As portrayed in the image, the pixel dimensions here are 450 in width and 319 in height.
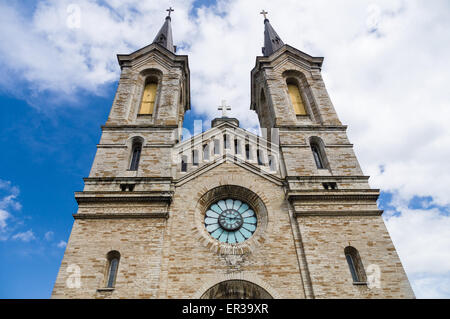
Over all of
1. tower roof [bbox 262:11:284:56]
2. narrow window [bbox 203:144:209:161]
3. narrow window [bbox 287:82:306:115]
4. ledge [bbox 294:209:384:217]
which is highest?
tower roof [bbox 262:11:284:56]

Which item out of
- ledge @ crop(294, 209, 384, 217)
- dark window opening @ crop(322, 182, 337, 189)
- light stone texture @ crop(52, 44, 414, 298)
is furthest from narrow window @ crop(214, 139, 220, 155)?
dark window opening @ crop(322, 182, 337, 189)

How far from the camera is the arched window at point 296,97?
17.0m

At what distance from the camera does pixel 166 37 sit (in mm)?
22375

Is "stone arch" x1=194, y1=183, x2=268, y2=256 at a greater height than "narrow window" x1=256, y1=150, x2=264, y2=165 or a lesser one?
lesser

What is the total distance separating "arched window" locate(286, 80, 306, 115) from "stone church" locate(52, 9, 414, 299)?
178 mm

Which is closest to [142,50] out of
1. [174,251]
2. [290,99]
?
[290,99]

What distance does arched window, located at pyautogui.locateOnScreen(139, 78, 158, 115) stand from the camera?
650 inches

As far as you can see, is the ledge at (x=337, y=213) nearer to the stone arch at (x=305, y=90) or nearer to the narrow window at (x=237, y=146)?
the narrow window at (x=237, y=146)

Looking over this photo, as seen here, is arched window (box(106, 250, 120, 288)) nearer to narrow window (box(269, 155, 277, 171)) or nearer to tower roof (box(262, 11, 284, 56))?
narrow window (box(269, 155, 277, 171))

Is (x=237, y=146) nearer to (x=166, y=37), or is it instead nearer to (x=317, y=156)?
(x=317, y=156)

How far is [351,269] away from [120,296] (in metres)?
7.32

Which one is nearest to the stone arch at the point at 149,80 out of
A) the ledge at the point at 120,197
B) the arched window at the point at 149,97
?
the arched window at the point at 149,97
